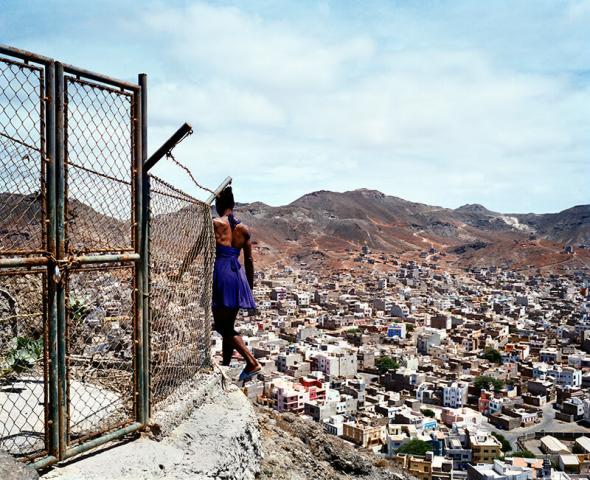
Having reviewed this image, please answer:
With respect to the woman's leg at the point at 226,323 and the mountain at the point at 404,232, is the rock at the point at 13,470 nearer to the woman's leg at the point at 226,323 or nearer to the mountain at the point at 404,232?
the woman's leg at the point at 226,323

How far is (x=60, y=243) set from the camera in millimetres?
2584

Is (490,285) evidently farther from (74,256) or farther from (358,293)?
(74,256)

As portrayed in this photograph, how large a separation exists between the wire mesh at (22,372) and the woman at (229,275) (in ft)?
3.60

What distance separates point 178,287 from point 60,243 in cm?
122

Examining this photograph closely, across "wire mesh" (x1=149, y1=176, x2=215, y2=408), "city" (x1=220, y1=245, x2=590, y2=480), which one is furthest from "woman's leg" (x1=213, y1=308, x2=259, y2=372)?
"city" (x1=220, y1=245, x2=590, y2=480)

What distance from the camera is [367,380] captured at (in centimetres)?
2967

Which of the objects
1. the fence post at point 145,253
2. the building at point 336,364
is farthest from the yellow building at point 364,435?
the fence post at point 145,253

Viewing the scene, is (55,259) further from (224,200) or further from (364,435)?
(364,435)

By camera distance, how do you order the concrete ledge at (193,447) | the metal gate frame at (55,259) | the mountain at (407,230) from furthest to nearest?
the mountain at (407,230) → the concrete ledge at (193,447) → the metal gate frame at (55,259)

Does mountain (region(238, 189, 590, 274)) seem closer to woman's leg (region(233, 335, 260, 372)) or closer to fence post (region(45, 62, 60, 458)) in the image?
woman's leg (region(233, 335, 260, 372))

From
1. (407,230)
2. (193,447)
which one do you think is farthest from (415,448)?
(407,230)

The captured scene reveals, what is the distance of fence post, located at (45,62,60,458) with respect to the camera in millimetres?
2531

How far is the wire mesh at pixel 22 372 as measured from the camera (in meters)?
2.61

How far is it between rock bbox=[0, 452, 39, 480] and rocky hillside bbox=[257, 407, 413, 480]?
1853mm
